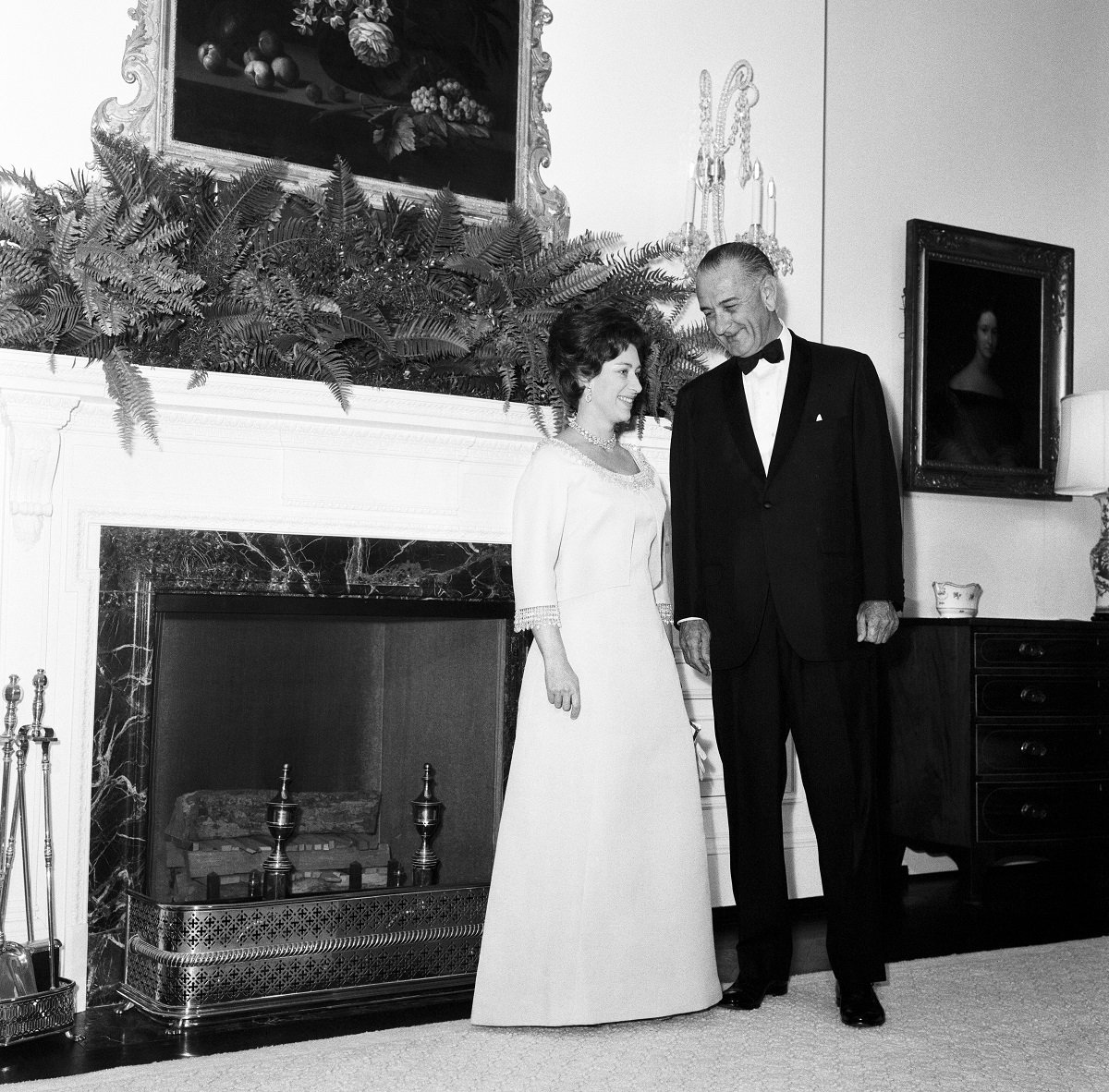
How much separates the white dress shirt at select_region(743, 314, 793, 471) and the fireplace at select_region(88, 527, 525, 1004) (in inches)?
31.2

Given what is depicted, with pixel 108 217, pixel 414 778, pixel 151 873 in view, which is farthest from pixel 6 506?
pixel 414 778

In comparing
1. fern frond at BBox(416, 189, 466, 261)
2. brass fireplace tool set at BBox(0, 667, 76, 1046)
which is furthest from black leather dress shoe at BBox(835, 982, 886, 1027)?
fern frond at BBox(416, 189, 466, 261)

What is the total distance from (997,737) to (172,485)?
9.03 ft

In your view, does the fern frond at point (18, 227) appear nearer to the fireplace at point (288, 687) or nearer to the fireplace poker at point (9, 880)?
the fireplace at point (288, 687)

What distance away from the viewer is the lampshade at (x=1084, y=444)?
4605 mm

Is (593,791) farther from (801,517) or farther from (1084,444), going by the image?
(1084,444)

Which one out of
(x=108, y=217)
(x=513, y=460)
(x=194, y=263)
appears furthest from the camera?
(x=513, y=460)

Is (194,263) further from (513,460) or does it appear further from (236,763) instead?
(236,763)

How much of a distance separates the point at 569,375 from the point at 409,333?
42 centimetres

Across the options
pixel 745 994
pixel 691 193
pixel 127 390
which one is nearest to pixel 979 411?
pixel 691 193

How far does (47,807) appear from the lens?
2.73 meters

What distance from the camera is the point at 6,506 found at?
2895mm

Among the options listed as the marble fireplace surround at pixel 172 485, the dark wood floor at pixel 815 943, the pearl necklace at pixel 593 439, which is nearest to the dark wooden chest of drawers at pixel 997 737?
the dark wood floor at pixel 815 943

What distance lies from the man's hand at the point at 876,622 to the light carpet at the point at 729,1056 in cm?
87
